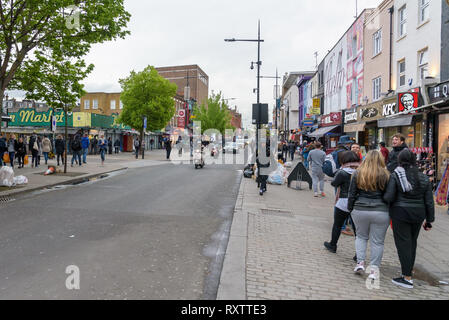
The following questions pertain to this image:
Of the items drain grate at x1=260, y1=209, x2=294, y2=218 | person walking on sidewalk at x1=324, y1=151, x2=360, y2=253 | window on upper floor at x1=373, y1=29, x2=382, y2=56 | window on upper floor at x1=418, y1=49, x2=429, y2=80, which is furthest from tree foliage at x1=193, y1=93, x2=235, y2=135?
person walking on sidewalk at x1=324, y1=151, x2=360, y2=253

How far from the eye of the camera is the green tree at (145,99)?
36.2 m

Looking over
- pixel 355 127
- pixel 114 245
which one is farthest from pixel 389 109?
pixel 114 245

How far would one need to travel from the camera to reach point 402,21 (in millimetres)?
16703

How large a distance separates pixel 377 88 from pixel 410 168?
56.4 ft

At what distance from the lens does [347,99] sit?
2503 cm

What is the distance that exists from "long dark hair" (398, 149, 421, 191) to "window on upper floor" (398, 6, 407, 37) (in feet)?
48.0

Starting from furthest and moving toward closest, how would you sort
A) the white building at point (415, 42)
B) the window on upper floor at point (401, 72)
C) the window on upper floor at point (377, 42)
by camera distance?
the window on upper floor at point (377, 42)
the window on upper floor at point (401, 72)
the white building at point (415, 42)

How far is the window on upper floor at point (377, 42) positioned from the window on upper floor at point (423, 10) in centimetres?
425

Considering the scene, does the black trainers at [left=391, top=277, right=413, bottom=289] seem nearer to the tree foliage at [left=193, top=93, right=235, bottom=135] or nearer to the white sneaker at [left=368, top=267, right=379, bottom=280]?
the white sneaker at [left=368, top=267, right=379, bottom=280]

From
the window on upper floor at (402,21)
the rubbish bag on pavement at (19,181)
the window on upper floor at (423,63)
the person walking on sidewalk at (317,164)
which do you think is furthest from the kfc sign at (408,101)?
the rubbish bag on pavement at (19,181)

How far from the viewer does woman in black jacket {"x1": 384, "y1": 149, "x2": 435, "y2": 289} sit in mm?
4113

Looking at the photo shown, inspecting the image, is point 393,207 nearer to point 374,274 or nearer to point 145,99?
point 374,274

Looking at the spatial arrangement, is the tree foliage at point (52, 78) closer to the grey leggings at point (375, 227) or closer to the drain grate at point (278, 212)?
the drain grate at point (278, 212)

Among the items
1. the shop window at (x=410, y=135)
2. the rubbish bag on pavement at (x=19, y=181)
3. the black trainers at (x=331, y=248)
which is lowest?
the black trainers at (x=331, y=248)
